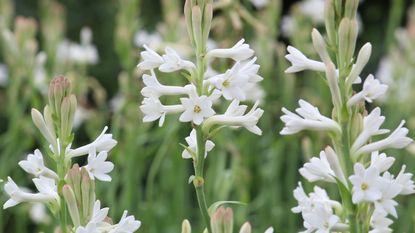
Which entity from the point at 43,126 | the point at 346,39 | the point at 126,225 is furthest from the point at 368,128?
the point at 43,126

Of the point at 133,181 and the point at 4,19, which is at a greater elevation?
the point at 4,19

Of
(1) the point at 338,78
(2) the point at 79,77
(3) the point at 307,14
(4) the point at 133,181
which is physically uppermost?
(3) the point at 307,14

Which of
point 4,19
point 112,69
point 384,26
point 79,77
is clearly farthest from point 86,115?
point 384,26

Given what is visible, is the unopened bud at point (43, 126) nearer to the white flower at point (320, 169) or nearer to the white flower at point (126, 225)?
the white flower at point (126, 225)

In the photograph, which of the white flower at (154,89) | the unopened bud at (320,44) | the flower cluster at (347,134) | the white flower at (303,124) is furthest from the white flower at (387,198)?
the white flower at (154,89)

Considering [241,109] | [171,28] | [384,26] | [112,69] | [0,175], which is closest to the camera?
[241,109]

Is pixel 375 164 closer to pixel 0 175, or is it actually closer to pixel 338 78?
pixel 338 78

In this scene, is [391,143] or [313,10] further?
[313,10]

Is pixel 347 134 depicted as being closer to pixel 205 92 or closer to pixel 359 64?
pixel 359 64
